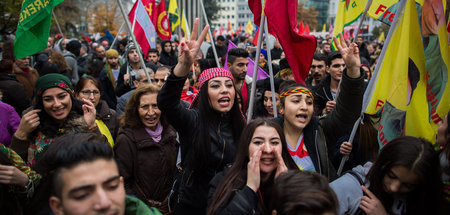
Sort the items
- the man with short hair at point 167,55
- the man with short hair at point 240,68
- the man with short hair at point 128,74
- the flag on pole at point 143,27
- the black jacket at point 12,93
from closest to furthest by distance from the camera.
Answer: the black jacket at point 12,93 → the man with short hair at point 240,68 → the man with short hair at point 128,74 → the flag on pole at point 143,27 → the man with short hair at point 167,55

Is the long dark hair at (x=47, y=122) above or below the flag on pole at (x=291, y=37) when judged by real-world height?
below

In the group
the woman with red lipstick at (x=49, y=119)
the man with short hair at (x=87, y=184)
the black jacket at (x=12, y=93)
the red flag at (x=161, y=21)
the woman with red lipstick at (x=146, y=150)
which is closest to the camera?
the man with short hair at (x=87, y=184)

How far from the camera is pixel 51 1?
3.96m

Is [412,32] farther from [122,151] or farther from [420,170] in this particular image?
[122,151]

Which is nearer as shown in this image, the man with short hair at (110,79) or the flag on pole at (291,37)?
the flag on pole at (291,37)

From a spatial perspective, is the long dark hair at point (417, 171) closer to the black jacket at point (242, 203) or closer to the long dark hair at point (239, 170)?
the long dark hair at point (239, 170)

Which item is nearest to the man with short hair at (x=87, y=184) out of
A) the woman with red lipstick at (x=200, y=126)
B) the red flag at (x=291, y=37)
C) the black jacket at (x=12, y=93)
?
the woman with red lipstick at (x=200, y=126)

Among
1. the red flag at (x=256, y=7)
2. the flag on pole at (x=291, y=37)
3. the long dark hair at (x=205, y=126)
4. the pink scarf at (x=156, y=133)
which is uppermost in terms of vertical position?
the red flag at (x=256, y=7)

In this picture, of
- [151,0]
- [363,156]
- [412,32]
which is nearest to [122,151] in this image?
[363,156]

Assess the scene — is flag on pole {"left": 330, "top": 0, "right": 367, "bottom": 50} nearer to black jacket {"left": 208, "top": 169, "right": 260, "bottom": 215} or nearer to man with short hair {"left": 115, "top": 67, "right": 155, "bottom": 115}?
man with short hair {"left": 115, "top": 67, "right": 155, "bottom": 115}

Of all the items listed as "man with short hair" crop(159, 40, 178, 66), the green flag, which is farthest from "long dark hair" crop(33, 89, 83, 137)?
"man with short hair" crop(159, 40, 178, 66)

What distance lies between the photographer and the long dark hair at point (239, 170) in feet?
7.50

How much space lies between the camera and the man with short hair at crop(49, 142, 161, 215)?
5.63 feet

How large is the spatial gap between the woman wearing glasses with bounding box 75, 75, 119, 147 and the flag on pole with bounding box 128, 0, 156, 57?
2.51 metres
